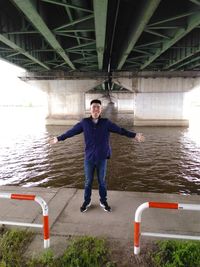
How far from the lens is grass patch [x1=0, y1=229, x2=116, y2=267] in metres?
3.55

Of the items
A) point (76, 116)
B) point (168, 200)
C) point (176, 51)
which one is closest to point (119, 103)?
point (76, 116)

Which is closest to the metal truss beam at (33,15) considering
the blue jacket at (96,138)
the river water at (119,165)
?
the blue jacket at (96,138)

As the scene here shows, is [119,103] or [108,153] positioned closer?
[108,153]

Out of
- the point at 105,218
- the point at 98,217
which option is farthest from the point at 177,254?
the point at 98,217

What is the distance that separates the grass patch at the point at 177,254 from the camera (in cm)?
Result: 353

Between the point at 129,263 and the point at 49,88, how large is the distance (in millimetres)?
30336

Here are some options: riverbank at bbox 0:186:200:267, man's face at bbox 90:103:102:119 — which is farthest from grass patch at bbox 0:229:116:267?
man's face at bbox 90:103:102:119

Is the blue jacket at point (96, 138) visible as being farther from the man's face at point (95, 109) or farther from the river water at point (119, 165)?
the river water at point (119, 165)

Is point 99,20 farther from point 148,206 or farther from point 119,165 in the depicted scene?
point 148,206

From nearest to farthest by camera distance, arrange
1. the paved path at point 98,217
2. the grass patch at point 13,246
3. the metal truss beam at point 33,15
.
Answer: the grass patch at point 13,246
the paved path at point 98,217
the metal truss beam at point 33,15

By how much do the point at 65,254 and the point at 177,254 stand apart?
1.63 m

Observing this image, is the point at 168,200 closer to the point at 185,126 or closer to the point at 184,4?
the point at 184,4

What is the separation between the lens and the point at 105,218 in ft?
15.9

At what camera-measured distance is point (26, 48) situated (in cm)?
1570
